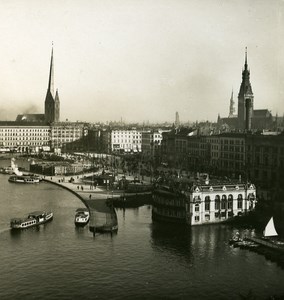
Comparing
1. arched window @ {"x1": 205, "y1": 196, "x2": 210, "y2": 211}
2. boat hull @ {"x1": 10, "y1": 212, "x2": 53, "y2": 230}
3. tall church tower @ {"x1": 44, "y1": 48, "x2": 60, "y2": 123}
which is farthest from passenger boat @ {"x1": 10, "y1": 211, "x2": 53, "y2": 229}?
tall church tower @ {"x1": 44, "y1": 48, "x2": 60, "y2": 123}

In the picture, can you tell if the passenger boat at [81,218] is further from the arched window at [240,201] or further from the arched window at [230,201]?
the arched window at [240,201]

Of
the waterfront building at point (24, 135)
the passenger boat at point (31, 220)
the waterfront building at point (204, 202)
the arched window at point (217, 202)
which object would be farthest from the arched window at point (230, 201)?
the waterfront building at point (24, 135)

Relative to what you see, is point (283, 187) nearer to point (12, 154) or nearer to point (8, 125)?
point (12, 154)

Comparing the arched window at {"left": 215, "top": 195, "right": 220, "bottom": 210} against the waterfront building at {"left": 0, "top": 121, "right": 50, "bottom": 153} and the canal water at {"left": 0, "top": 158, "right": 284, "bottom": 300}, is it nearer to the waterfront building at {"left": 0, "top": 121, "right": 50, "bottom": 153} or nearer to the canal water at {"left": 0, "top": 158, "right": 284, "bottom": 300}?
the canal water at {"left": 0, "top": 158, "right": 284, "bottom": 300}

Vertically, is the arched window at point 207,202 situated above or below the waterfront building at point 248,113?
below

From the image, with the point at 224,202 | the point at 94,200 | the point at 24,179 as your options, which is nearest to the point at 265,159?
the point at 224,202

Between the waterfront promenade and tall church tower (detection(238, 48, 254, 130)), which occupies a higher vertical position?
tall church tower (detection(238, 48, 254, 130))

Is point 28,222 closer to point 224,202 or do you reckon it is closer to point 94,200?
point 94,200
